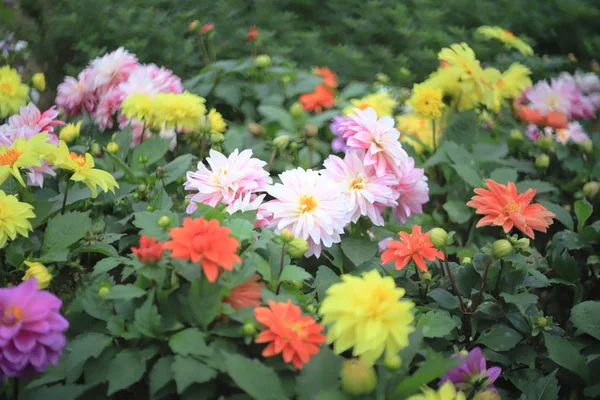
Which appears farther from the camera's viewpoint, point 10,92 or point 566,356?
point 10,92

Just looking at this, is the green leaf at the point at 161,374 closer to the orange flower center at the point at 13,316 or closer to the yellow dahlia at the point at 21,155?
the orange flower center at the point at 13,316

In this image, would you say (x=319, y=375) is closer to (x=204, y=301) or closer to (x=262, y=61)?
(x=204, y=301)

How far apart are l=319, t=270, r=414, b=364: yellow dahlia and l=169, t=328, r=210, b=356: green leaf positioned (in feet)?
0.59

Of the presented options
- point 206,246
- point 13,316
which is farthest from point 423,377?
point 13,316

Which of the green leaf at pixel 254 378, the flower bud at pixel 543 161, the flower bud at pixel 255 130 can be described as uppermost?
the green leaf at pixel 254 378

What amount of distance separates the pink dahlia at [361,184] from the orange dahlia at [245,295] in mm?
300

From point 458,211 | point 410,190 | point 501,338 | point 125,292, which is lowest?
point 458,211

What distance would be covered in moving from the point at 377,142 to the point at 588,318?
0.53 m

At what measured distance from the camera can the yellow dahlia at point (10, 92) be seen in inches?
62.2

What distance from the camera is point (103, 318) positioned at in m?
0.90

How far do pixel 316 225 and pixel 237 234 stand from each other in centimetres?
19

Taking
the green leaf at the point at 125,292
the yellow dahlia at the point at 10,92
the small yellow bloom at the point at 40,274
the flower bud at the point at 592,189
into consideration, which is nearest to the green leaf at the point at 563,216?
the flower bud at the point at 592,189

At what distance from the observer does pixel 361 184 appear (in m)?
1.17

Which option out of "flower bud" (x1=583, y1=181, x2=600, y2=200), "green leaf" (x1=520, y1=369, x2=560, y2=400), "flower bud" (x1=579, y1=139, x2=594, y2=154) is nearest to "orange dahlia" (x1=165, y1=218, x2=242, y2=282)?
"green leaf" (x1=520, y1=369, x2=560, y2=400)
